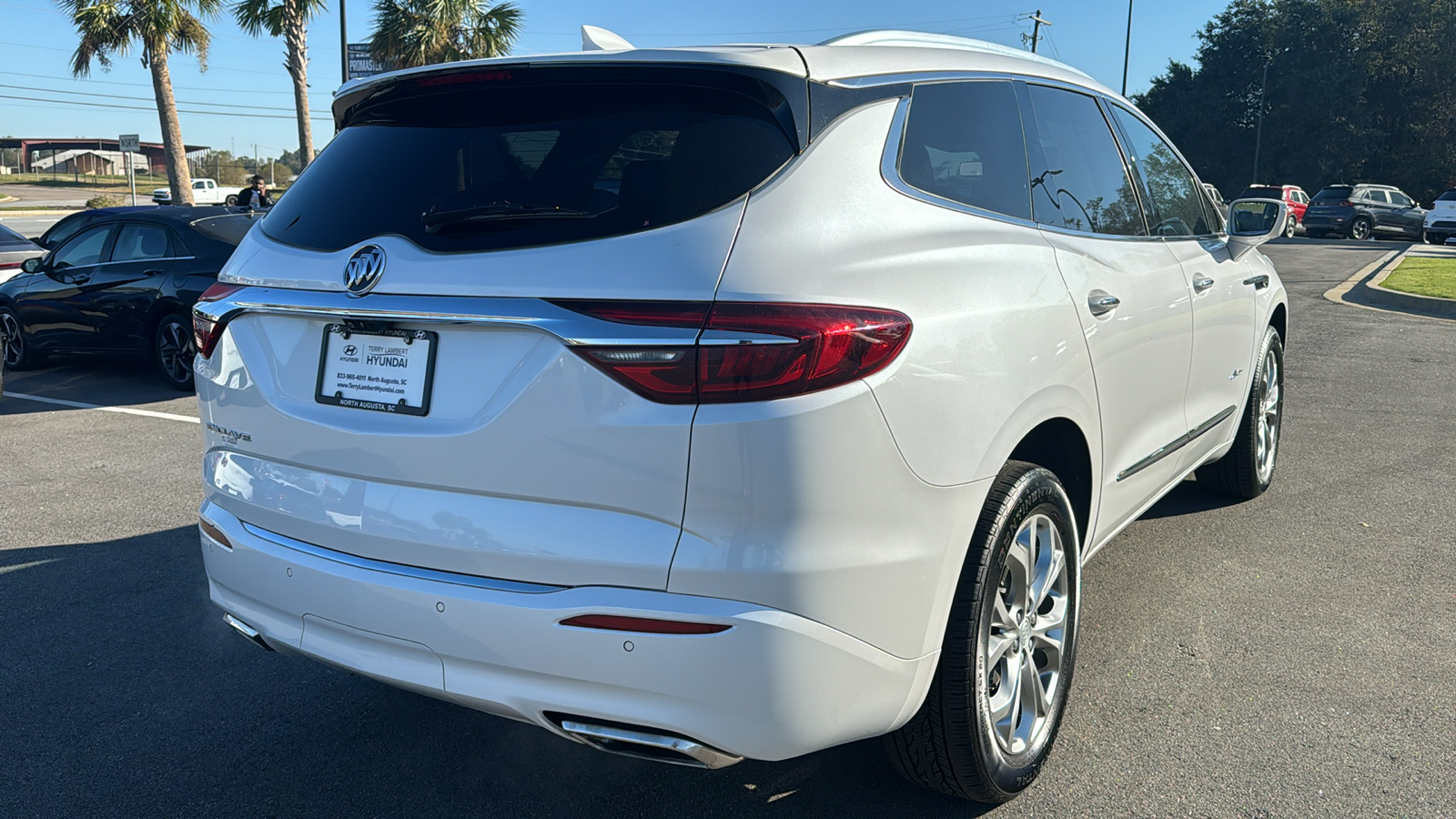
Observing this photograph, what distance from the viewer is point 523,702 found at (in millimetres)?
2297

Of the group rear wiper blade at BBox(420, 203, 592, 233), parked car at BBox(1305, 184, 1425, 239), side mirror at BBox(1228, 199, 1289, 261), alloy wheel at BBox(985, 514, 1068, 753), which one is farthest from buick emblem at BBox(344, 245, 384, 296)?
parked car at BBox(1305, 184, 1425, 239)

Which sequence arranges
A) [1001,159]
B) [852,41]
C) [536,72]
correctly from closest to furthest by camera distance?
[536,72]
[852,41]
[1001,159]

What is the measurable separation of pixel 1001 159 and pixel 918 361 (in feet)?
3.24

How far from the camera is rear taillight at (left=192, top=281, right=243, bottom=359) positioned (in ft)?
9.32

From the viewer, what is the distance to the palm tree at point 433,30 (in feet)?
87.9

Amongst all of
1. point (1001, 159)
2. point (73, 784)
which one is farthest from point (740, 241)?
point (73, 784)

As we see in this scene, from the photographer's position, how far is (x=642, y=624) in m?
2.17

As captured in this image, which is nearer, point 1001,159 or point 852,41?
point 852,41

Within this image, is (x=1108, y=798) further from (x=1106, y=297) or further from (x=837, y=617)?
(x=1106, y=297)

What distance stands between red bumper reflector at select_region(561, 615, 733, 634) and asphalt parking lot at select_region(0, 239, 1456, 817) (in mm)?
862

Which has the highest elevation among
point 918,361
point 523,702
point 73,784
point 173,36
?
point 173,36

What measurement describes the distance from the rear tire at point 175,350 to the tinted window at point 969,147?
790cm

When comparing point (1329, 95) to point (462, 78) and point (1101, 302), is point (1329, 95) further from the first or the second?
point (462, 78)

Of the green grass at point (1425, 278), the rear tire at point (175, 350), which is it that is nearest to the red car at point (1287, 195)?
the green grass at point (1425, 278)
